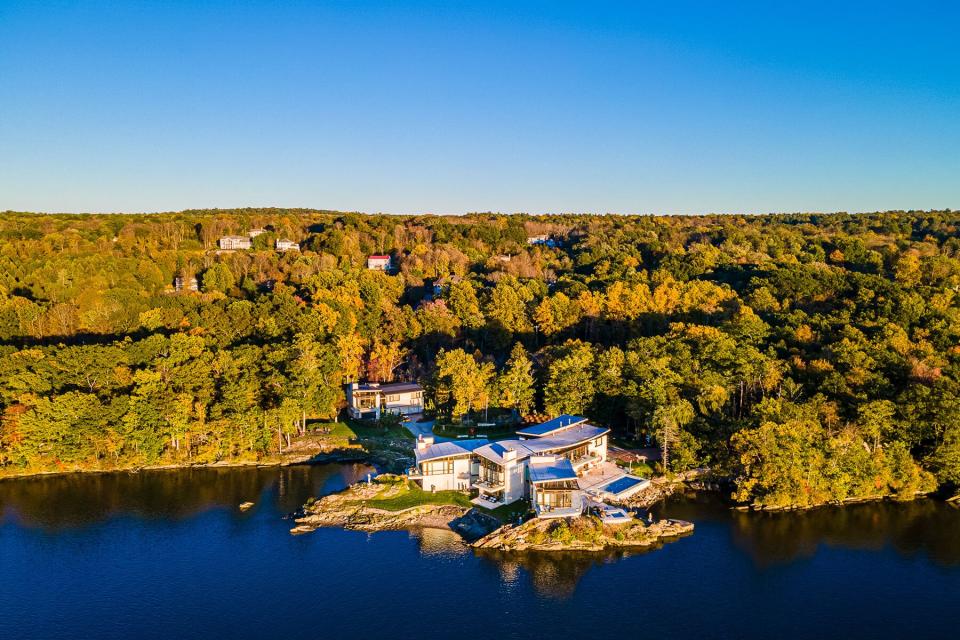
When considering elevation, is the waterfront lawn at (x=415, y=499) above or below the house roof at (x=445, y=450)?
below

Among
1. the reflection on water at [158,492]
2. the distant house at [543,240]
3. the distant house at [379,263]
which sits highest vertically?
the distant house at [543,240]

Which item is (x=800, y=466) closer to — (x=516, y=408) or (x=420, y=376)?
(x=516, y=408)

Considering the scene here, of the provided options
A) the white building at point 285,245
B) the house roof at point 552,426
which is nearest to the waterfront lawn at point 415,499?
the house roof at point 552,426

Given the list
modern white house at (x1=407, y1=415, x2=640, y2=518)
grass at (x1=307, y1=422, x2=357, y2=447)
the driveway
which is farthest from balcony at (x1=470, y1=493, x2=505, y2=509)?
grass at (x1=307, y1=422, x2=357, y2=447)

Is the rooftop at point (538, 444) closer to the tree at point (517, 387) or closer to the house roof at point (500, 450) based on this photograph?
the house roof at point (500, 450)

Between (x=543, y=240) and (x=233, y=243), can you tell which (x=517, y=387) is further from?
(x=233, y=243)
